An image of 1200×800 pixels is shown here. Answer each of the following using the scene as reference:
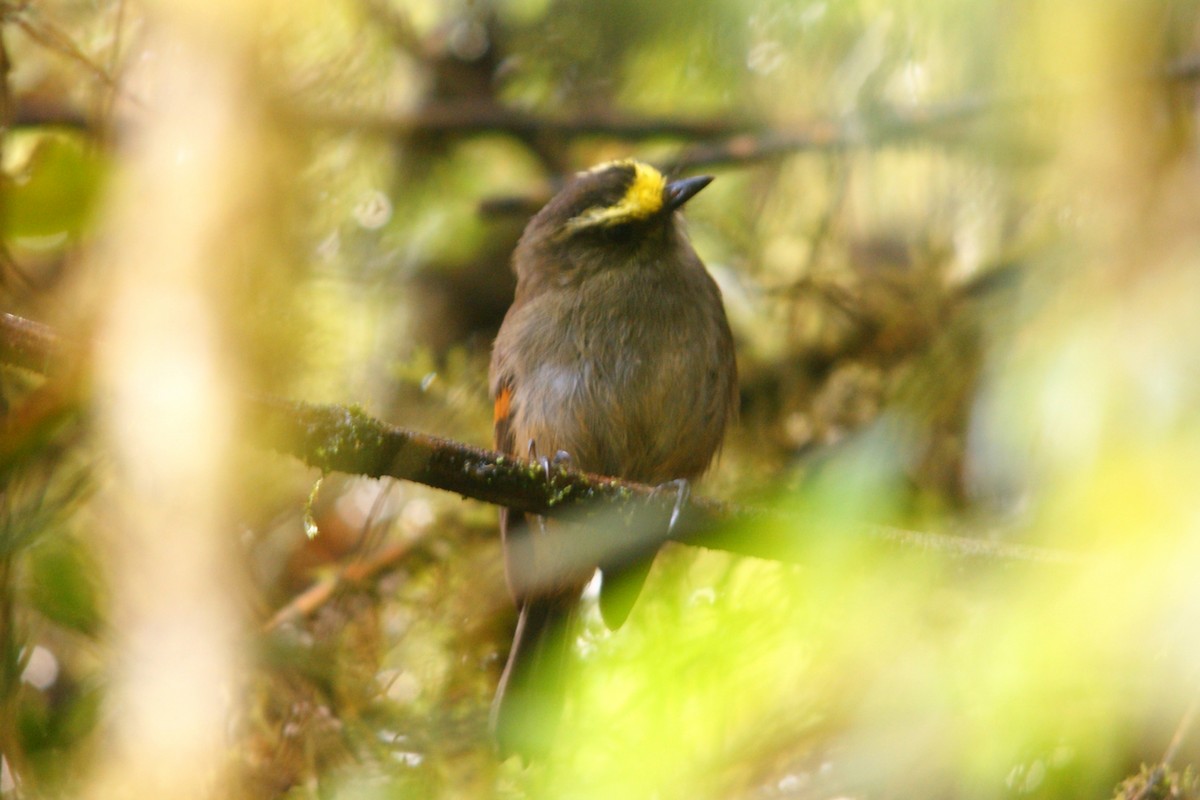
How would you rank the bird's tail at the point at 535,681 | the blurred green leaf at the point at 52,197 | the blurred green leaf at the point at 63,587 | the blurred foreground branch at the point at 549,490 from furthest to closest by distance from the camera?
the bird's tail at the point at 535,681 → the blurred green leaf at the point at 63,587 → the blurred green leaf at the point at 52,197 → the blurred foreground branch at the point at 549,490

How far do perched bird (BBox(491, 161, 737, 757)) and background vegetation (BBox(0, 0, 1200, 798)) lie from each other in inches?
8.1

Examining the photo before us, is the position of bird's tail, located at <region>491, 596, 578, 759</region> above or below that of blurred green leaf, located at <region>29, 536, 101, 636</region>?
below

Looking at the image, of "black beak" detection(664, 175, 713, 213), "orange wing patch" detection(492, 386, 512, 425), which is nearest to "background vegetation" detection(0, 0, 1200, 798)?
"orange wing patch" detection(492, 386, 512, 425)

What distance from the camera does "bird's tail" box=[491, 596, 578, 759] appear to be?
11.0 ft

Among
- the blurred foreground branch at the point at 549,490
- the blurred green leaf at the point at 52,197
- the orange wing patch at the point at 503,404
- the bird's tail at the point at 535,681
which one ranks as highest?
the blurred green leaf at the point at 52,197

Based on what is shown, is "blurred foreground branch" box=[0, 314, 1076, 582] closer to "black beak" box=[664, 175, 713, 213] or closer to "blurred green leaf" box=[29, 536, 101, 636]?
"blurred green leaf" box=[29, 536, 101, 636]

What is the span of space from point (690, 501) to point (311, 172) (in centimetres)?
221

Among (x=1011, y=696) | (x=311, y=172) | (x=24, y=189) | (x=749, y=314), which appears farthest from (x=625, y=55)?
(x=1011, y=696)

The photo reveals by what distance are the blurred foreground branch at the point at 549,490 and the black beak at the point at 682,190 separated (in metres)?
1.14

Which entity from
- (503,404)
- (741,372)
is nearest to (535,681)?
(503,404)

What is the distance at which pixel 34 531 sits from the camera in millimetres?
2508

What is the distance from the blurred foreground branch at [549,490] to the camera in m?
2.35

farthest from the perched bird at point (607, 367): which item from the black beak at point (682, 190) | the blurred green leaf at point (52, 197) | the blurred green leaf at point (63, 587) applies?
the blurred green leaf at point (52, 197)

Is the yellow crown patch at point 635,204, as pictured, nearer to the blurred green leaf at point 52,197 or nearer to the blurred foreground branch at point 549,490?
the blurred foreground branch at point 549,490
